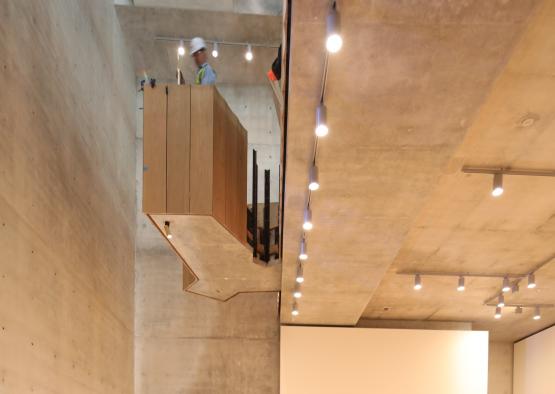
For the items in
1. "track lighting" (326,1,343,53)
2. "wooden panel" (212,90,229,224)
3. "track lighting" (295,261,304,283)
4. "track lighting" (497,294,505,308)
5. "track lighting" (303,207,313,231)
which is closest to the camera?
"track lighting" (326,1,343,53)

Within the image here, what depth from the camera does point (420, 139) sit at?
3.92 metres

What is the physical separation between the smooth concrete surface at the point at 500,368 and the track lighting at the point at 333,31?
11.2m

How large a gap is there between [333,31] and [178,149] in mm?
2675

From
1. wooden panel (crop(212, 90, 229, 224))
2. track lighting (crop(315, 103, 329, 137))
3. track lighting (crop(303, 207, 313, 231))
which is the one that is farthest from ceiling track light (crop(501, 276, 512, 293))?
track lighting (crop(315, 103, 329, 137))

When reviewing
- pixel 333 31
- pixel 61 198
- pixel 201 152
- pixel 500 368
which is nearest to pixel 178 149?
pixel 201 152

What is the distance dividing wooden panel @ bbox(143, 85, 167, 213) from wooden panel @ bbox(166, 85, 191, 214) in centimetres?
5

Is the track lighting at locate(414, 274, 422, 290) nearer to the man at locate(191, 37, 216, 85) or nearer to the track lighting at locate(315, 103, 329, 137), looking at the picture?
the man at locate(191, 37, 216, 85)

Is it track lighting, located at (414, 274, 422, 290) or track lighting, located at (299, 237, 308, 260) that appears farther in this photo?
track lighting, located at (414, 274, 422, 290)

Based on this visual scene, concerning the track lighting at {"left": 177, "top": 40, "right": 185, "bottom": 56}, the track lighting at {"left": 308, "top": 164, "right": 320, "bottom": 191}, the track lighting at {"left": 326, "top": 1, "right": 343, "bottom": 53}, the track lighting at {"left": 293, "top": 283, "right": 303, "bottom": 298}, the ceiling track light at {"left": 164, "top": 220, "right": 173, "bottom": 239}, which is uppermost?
the track lighting at {"left": 177, "top": 40, "right": 185, "bottom": 56}

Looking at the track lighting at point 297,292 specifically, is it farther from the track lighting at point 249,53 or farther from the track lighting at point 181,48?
the track lighting at point 181,48

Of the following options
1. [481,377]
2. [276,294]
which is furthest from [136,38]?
[481,377]

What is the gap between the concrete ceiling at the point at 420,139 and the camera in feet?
9.63

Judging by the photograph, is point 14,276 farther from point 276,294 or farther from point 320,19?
point 276,294

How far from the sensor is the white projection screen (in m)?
9.59
